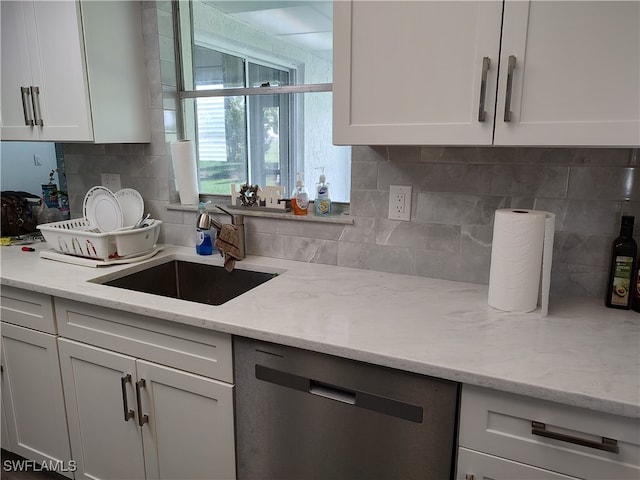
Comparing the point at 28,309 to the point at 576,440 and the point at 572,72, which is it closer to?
the point at 576,440

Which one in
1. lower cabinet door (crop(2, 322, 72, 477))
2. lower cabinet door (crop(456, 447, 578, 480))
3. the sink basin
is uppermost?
the sink basin

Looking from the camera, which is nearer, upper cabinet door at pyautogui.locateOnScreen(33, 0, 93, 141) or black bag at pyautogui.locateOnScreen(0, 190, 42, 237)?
upper cabinet door at pyautogui.locateOnScreen(33, 0, 93, 141)

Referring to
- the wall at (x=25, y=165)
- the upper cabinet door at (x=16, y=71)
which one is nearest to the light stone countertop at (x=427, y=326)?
the upper cabinet door at (x=16, y=71)

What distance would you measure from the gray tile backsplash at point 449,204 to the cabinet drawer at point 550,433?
0.65 meters

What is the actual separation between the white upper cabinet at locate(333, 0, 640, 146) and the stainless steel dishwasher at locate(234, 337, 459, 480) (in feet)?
2.25

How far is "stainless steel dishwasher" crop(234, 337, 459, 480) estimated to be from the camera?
106cm

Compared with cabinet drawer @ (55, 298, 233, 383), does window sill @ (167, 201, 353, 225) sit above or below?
above

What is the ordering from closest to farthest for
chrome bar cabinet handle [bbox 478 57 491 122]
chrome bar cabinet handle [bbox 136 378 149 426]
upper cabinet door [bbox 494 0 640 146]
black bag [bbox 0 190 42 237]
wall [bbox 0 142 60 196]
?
1. upper cabinet door [bbox 494 0 640 146]
2. chrome bar cabinet handle [bbox 478 57 491 122]
3. chrome bar cabinet handle [bbox 136 378 149 426]
4. black bag [bbox 0 190 42 237]
5. wall [bbox 0 142 60 196]

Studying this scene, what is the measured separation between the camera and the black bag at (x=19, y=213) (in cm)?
225

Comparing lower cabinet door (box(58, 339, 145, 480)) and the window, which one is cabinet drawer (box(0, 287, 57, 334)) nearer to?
lower cabinet door (box(58, 339, 145, 480))

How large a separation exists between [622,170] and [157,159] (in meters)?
1.95

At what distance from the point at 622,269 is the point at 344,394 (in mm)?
Result: 945

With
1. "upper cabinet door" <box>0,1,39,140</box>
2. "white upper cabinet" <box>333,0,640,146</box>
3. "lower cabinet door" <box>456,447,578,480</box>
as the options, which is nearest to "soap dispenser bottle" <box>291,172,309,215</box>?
"white upper cabinet" <box>333,0,640,146</box>

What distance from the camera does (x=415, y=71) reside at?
4.05 feet
